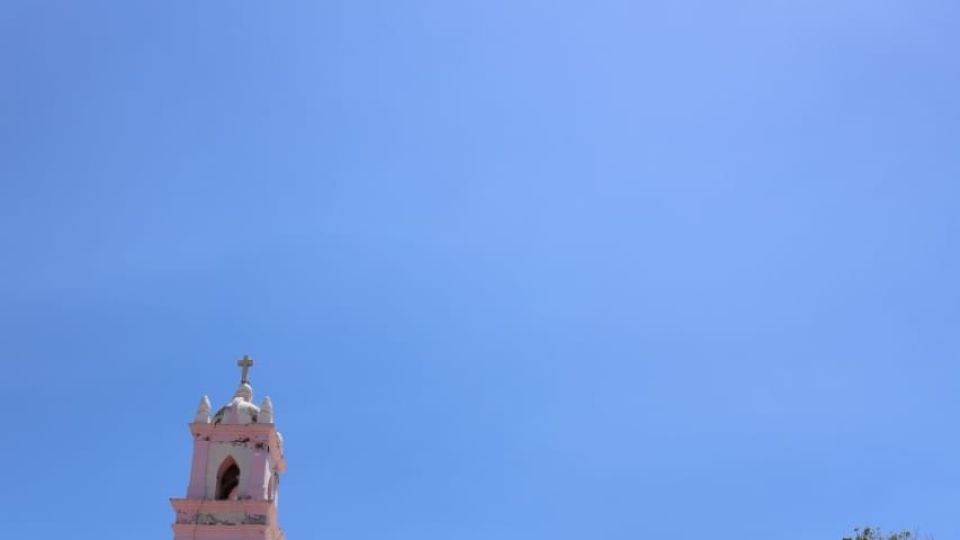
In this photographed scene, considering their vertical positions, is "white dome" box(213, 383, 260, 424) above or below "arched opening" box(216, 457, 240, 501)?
above

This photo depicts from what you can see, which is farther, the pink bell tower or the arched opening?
the arched opening

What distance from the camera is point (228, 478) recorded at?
92.9 ft

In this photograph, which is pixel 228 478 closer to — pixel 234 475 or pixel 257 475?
pixel 234 475

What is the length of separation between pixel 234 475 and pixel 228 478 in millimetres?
147

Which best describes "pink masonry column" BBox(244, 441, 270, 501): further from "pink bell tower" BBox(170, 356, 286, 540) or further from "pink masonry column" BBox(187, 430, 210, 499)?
"pink masonry column" BBox(187, 430, 210, 499)

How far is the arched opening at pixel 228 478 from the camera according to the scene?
91.9 ft

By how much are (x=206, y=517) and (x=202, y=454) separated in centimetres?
164

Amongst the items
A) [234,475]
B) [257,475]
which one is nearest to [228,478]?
[234,475]

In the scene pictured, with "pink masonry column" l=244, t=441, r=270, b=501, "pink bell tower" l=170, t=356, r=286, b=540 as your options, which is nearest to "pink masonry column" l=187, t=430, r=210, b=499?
"pink bell tower" l=170, t=356, r=286, b=540

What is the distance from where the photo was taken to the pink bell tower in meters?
26.8

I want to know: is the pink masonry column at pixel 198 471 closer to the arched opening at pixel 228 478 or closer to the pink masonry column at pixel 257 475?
the arched opening at pixel 228 478

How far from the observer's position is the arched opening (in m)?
28.0

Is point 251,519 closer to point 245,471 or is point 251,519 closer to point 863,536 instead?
point 245,471

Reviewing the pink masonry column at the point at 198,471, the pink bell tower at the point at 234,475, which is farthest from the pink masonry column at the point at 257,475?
the pink masonry column at the point at 198,471
